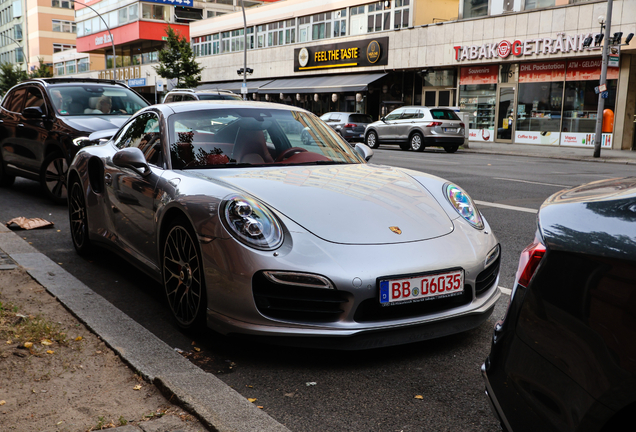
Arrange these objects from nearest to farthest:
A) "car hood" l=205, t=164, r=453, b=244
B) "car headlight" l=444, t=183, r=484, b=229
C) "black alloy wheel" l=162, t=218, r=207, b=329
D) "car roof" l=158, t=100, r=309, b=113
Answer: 1. "car hood" l=205, t=164, r=453, b=244
2. "black alloy wheel" l=162, t=218, r=207, b=329
3. "car headlight" l=444, t=183, r=484, b=229
4. "car roof" l=158, t=100, r=309, b=113

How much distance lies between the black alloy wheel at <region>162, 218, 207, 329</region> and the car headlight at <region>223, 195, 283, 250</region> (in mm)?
294

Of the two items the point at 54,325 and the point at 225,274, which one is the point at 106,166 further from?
the point at 225,274

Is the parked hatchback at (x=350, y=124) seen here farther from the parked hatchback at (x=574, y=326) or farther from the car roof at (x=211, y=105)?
the parked hatchback at (x=574, y=326)

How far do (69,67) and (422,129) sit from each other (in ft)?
232

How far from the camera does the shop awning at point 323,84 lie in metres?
36.2

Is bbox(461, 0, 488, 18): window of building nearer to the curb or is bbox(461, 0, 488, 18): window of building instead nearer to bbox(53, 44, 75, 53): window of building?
the curb

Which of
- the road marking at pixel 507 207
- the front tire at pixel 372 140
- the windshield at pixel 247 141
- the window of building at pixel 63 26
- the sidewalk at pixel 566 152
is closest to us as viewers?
the windshield at pixel 247 141

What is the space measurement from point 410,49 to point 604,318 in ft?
111

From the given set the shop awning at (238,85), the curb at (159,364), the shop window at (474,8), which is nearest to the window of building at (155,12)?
the shop awning at (238,85)

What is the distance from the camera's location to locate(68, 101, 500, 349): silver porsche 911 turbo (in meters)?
3.08

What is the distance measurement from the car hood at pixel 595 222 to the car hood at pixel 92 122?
23.6 ft

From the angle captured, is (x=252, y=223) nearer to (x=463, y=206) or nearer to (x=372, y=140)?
(x=463, y=206)

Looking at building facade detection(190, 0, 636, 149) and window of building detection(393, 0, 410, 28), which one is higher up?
window of building detection(393, 0, 410, 28)

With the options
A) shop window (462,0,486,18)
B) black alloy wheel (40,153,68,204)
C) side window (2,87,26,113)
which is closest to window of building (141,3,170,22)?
shop window (462,0,486,18)
